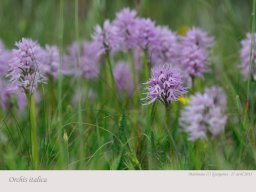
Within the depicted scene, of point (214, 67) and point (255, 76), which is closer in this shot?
point (255, 76)

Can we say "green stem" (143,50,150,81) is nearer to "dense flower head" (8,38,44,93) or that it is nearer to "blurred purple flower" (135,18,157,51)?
"blurred purple flower" (135,18,157,51)

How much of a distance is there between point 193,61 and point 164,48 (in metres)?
0.09

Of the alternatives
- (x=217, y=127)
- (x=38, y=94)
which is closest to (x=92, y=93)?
(x=38, y=94)

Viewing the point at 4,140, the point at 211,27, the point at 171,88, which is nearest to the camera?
the point at 171,88

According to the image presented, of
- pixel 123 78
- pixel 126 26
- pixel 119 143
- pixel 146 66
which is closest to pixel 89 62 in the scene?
pixel 123 78

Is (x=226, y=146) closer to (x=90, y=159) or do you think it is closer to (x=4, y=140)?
(x=90, y=159)

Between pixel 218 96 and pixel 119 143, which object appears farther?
pixel 218 96

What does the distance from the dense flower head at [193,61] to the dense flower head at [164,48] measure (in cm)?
4

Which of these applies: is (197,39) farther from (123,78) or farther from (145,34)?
(123,78)

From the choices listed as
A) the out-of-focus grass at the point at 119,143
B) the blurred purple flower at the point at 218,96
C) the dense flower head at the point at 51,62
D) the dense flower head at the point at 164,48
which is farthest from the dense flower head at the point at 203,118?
the dense flower head at the point at 51,62

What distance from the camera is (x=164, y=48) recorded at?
1540mm

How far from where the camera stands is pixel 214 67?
5.85 ft
